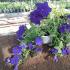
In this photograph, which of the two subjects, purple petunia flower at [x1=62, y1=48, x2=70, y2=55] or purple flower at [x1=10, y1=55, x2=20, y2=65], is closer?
purple flower at [x1=10, y1=55, x2=20, y2=65]

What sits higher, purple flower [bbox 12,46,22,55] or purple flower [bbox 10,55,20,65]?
purple flower [bbox 12,46,22,55]

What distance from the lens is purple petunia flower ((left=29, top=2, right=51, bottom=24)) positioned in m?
1.62

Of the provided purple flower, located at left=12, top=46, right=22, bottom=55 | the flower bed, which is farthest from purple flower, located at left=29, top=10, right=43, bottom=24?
purple flower, located at left=12, top=46, right=22, bottom=55

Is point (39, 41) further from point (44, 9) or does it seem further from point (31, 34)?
point (44, 9)

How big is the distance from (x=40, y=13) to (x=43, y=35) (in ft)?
0.53

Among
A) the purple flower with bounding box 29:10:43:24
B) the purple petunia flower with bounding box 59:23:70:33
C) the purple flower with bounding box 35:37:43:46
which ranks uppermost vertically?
the purple flower with bounding box 29:10:43:24

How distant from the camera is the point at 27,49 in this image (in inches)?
63.0

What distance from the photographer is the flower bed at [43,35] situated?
5.23 ft

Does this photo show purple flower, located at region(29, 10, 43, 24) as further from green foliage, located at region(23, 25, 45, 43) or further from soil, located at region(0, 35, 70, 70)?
soil, located at region(0, 35, 70, 70)

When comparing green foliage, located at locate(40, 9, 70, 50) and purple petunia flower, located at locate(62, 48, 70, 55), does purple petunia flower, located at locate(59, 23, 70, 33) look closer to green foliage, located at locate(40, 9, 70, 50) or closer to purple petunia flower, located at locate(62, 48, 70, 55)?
green foliage, located at locate(40, 9, 70, 50)

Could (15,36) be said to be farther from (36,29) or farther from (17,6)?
(17,6)

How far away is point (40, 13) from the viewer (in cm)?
163

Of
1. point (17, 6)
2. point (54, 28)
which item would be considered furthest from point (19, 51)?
point (17, 6)

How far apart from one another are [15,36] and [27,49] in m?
0.22
